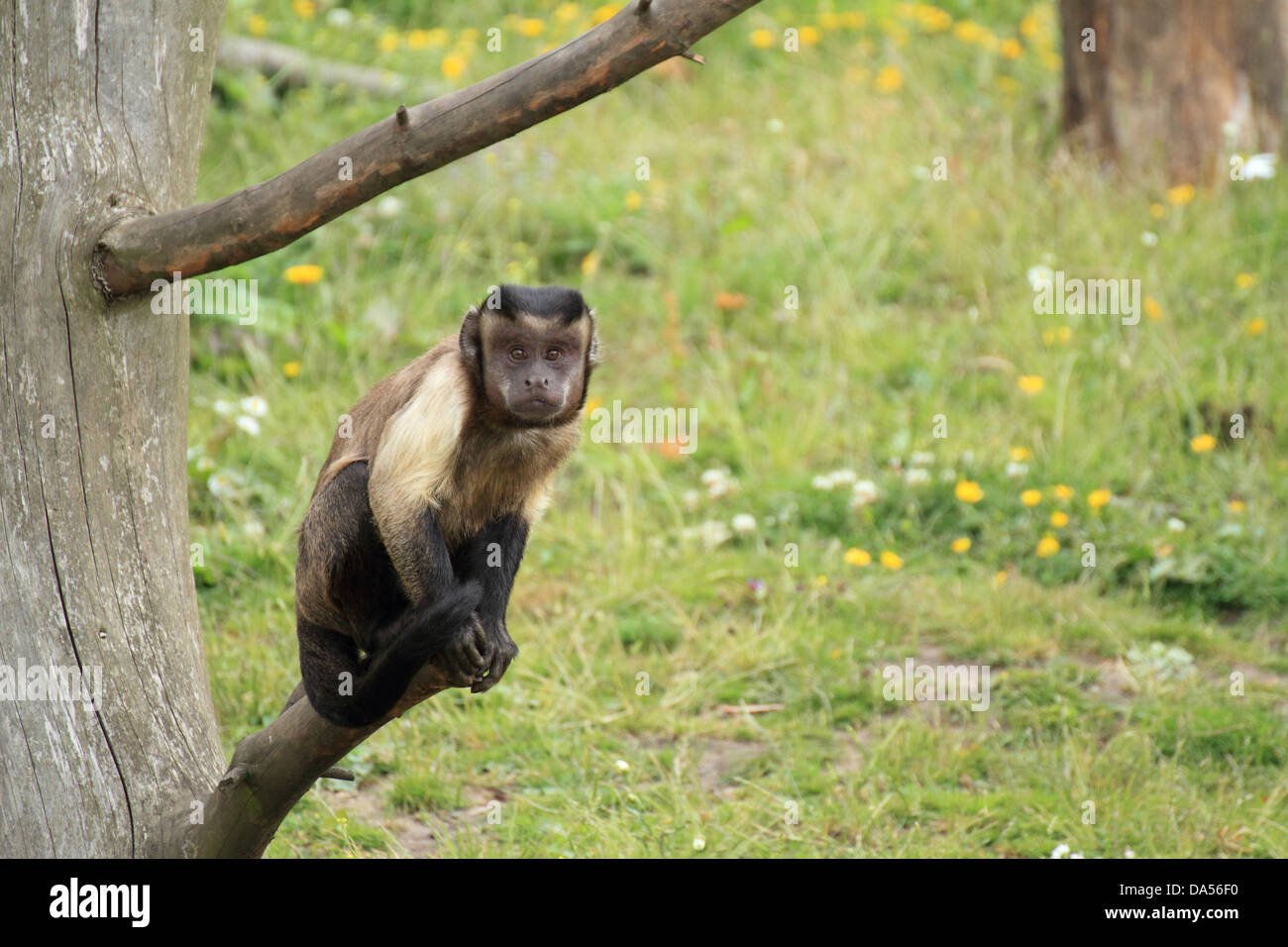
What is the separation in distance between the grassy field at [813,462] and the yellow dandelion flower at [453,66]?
106 millimetres

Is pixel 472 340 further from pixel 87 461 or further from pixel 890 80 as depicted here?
pixel 890 80

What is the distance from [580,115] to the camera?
30.2 ft

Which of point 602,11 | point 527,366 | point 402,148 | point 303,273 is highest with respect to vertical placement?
point 602,11

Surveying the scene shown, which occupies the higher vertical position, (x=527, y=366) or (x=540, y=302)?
(x=540, y=302)

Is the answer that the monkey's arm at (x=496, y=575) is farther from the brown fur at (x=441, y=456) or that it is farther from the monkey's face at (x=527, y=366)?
the monkey's face at (x=527, y=366)

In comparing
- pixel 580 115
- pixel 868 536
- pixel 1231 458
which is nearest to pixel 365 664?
pixel 868 536

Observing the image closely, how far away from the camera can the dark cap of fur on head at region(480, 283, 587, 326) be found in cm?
388

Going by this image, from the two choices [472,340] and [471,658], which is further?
[472,340]

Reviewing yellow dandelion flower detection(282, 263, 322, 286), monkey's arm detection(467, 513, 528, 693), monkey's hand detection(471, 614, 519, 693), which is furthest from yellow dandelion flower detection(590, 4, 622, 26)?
monkey's hand detection(471, 614, 519, 693)

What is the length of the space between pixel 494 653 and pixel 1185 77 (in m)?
6.47

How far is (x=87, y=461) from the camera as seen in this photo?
11.9ft

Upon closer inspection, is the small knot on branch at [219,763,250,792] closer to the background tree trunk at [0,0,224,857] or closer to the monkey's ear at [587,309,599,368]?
the background tree trunk at [0,0,224,857]

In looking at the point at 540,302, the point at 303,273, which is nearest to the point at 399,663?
the point at 540,302

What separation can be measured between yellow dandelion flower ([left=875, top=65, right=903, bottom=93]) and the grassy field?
4 cm
